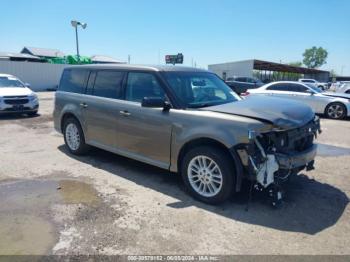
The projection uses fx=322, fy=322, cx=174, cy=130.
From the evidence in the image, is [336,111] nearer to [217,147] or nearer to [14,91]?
[217,147]

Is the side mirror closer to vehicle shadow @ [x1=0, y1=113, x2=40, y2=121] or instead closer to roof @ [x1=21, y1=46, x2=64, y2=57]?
vehicle shadow @ [x1=0, y1=113, x2=40, y2=121]

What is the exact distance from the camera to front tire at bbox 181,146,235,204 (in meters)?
4.09

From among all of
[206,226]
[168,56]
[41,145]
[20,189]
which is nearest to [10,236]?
[20,189]

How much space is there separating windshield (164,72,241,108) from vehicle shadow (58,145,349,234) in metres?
1.35

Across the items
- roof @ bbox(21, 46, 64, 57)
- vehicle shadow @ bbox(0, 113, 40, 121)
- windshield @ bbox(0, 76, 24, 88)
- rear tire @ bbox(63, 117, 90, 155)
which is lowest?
vehicle shadow @ bbox(0, 113, 40, 121)

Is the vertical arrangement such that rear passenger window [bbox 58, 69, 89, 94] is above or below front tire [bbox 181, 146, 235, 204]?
above

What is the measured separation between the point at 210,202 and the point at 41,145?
198 inches

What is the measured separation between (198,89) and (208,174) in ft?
4.79

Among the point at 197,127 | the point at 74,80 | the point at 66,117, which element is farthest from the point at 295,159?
the point at 66,117

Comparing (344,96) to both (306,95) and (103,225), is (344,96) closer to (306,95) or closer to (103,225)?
(306,95)

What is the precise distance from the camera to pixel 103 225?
3.77 meters

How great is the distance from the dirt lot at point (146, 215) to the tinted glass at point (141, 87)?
1.35 m

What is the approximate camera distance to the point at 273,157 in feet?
13.0

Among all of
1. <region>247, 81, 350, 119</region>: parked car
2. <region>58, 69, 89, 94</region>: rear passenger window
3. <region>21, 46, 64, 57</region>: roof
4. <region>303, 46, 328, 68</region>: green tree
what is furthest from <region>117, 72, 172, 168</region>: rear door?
<region>303, 46, 328, 68</region>: green tree
